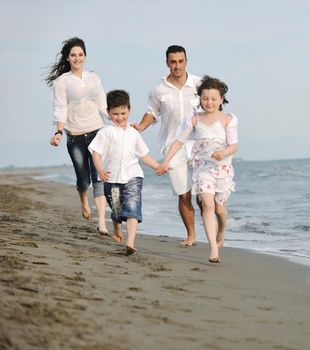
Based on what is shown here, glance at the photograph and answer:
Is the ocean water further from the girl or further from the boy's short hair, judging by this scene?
the boy's short hair

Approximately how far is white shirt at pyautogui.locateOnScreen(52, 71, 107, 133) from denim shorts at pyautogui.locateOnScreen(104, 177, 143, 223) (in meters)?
1.50

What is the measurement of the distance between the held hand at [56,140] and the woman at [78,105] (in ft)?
0.05

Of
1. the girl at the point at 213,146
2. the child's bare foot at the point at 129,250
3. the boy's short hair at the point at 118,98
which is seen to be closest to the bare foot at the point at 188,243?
the girl at the point at 213,146

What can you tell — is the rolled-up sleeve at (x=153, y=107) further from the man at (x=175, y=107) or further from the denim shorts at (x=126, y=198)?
the denim shorts at (x=126, y=198)

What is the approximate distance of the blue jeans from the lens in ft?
26.2

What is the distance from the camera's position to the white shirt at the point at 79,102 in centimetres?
783

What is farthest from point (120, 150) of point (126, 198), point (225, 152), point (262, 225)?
point (262, 225)

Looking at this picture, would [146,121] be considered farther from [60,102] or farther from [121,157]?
[121,157]

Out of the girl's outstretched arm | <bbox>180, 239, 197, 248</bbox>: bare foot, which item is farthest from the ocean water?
the girl's outstretched arm

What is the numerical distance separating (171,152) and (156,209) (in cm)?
812

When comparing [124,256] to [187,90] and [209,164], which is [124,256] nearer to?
[209,164]

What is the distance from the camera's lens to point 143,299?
407cm

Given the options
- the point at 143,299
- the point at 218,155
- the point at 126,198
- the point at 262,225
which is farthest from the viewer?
the point at 262,225

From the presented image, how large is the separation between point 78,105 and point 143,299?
13.8 feet
